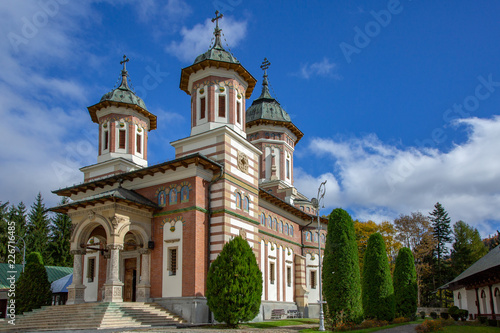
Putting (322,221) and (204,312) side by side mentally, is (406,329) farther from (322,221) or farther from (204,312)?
(322,221)

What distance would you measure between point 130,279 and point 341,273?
12.9 meters

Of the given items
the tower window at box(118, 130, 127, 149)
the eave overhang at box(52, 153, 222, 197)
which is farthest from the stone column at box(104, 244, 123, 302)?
the tower window at box(118, 130, 127, 149)

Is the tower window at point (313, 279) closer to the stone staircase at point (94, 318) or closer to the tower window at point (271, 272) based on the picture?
the tower window at point (271, 272)

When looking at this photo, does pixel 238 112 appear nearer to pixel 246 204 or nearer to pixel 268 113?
pixel 246 204

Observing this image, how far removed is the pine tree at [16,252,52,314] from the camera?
26.7 metres

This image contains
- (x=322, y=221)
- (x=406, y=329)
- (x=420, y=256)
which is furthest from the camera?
(x=420, y=256)

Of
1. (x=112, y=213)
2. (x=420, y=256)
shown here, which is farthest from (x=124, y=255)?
(x=420, y=256)

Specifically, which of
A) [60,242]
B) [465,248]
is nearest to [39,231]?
[60,242]

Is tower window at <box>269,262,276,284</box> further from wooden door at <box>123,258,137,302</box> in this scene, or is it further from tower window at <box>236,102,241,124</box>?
tower window at <box>236,102,241,124</box>

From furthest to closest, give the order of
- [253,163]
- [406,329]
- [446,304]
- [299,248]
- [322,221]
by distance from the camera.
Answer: [446,304] < [322,221] < [299,248] < [253,163] < [406,329]

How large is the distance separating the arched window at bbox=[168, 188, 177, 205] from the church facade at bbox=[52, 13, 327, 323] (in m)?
0.09

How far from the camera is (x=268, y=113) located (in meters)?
43.3

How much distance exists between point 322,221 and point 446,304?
2668 centimetres

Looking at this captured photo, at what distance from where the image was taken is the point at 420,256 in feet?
173
